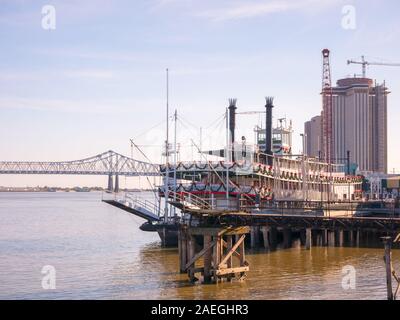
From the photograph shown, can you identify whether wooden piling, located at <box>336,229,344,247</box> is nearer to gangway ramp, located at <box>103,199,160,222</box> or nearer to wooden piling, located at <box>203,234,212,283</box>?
gangway ramp, located at <box>103,199,160,222</box>

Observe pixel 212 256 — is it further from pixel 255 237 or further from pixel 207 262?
pixel 255 237

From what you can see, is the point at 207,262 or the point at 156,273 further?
the point at 156,273

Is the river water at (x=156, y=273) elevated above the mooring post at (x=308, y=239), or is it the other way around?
the mooring post at (x=308, y=239)

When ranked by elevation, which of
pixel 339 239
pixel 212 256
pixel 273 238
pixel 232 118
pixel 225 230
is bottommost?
pixel 339 239

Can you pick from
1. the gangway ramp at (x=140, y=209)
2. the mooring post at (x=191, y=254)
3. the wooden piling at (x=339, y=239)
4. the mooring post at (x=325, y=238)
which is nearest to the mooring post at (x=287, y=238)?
the mooring post at (x=325, y=238)

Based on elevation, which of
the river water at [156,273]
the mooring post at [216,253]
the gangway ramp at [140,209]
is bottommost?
the river water at [156,273]

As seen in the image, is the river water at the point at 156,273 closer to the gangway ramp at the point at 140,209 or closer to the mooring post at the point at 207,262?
the mooring post at the point at 207,262

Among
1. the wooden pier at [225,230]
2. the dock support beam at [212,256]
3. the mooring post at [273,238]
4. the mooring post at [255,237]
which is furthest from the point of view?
the mooring post at [255,237]

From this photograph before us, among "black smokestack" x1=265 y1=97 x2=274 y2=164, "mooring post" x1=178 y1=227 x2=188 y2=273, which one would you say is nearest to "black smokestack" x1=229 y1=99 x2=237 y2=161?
"black smokestack" x1=265 y1=97 x2=274 y2=164

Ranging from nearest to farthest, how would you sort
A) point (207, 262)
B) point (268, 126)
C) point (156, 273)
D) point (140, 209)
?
point (207, 262) < point (156, 273) < point (140, 209) < point (268, 126)

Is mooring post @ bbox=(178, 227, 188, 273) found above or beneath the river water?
above

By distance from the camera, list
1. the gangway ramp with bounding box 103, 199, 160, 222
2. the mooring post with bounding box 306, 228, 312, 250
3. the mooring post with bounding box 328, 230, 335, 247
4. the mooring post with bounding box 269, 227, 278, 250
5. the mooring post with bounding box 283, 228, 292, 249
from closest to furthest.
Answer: the mooring post with bounding box 306, 228, 312, 250 → the mooring post with bounding box 283, 228, 292, 249 → the mooring post with bounding box 269, 227, 278, 250 → the mooring post with bounding box 328, 230, 335, 247 → the gangway ramp with bounding box 103, 199, 160, 222

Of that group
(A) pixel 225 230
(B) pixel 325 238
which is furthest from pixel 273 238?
(A) pixel 225 230

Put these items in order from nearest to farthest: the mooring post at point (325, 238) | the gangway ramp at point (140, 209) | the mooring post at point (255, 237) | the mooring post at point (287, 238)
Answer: the mooring post at point (287, 238)
the mooring post at point (255, 237)
the mooring post at point (325, 238)
the gangway ramp at point (140, 209)
